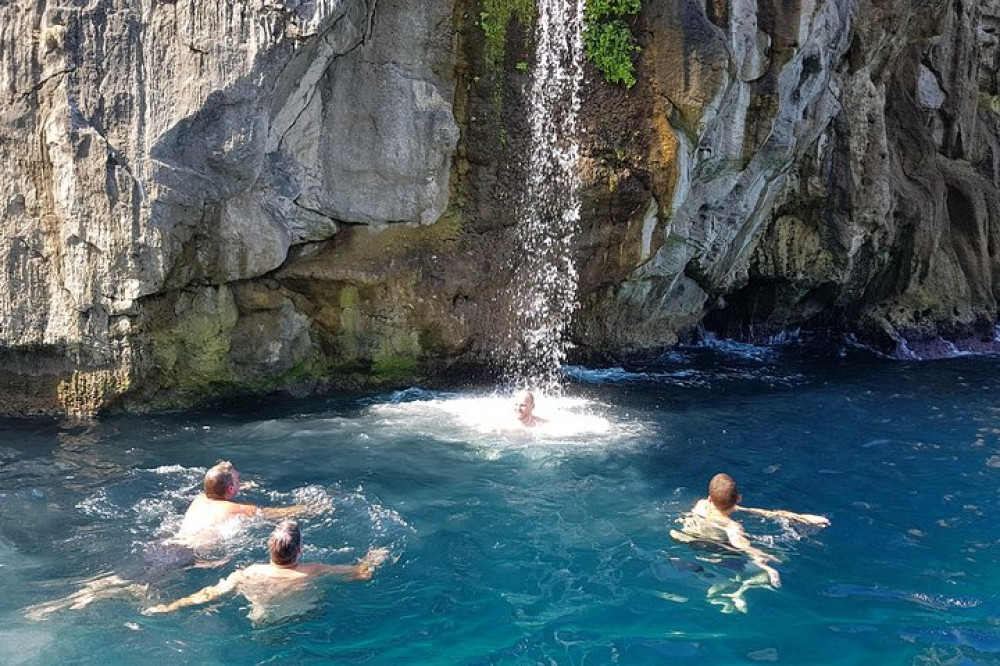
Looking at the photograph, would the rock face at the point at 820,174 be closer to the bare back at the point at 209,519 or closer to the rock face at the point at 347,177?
the rock face at the point at 347,177

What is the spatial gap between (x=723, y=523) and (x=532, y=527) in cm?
165

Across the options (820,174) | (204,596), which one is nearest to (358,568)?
(204,596)

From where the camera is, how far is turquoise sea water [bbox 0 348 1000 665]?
5945 mm

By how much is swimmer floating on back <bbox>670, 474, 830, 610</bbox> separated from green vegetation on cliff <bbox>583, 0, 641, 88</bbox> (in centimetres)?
646

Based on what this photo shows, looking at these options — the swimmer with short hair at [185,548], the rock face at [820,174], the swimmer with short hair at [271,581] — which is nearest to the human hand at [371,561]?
the swimmer with short hair at [271,581]

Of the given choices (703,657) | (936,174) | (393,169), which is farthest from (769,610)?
(936,174)

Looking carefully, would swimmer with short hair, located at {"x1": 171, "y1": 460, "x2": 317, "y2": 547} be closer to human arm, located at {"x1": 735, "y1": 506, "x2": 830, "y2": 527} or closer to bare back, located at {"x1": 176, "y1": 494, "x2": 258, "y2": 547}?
bare back, located at {"x1": 176, "y1": 494, "x2": 258, "y2": 547}

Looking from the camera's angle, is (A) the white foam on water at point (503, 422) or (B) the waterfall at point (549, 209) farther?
(B) the waterfall at point (549, 209)

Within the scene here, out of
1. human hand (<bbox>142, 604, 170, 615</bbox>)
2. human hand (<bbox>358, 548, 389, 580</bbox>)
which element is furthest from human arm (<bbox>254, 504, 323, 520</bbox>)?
human hand (<bbox>142, 604, 170, 615</bbox>)

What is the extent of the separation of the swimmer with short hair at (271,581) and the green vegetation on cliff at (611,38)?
8116 mm

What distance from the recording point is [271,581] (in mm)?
6223

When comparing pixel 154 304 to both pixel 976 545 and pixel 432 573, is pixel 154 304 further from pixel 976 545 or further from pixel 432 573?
pixel 976 545

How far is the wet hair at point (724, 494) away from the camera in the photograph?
755cm

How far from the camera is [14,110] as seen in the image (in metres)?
9.98
